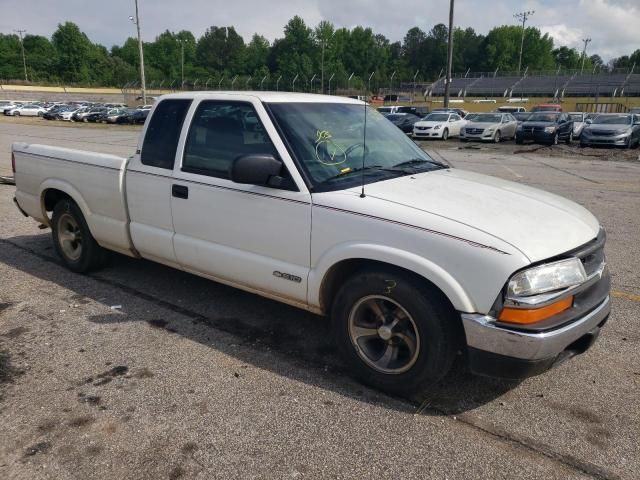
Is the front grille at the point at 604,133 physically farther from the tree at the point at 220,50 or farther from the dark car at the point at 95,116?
the tree at the point at 220,50

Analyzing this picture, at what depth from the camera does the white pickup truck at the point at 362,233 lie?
285 cm

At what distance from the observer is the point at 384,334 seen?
3248mm

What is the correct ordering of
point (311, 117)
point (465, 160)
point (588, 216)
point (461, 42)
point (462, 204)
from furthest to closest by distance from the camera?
1. point (461, 42)
2. point (465, 160)
3. point (311, 117)
4. point (588, 216)
5. point (462, 204)

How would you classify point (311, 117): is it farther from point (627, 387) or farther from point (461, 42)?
point (461, 42)

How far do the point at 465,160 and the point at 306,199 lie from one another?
624 inches

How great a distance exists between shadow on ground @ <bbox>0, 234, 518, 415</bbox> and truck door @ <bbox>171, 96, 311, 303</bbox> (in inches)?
17.5

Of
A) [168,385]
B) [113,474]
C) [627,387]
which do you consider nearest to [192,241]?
[168,385]

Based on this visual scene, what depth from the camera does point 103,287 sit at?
509 centimetres

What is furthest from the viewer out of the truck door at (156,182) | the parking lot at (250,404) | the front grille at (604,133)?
the front grille at (604,133)

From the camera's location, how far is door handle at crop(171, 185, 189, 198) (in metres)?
4.12

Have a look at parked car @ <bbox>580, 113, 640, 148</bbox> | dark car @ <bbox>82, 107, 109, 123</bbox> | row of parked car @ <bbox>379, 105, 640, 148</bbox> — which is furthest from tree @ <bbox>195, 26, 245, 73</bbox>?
parked car @ <bbox>580, 113, 640, 148</bbox>

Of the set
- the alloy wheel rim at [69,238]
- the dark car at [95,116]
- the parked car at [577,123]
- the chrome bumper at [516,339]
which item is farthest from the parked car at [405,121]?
the chrome bumper at [516,339]

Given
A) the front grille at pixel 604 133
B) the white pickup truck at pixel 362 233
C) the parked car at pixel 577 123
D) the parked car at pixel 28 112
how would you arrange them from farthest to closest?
the parked car at pixel 28 112 → the parked car at pixel 577 123 → the front grille at pixel 604 133 → the white pickup truck at pixel 362 233

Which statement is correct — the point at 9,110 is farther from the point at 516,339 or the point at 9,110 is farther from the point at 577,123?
the point at 516,339
